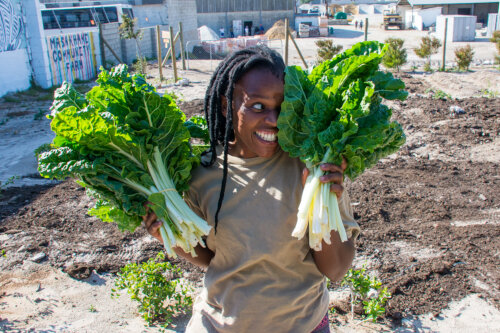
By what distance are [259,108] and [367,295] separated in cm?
274

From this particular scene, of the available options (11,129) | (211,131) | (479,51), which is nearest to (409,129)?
(211,131)

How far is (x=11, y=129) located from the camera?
11445 mm

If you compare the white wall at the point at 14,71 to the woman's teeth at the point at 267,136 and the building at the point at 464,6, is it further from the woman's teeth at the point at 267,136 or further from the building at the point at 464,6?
the building at the point at 464,6

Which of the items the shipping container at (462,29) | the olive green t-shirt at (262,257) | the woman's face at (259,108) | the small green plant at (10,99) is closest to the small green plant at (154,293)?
the olive green t-shirt at (262,257)

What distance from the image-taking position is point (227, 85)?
214cm

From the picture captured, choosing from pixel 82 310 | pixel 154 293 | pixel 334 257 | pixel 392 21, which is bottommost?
pixel 82 310

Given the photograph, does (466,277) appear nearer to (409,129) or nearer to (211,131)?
(211,131)

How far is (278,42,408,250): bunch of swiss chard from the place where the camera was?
1.89 m

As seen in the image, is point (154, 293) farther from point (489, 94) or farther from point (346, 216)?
point (489, 94)

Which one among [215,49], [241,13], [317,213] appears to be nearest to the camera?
[317,213]

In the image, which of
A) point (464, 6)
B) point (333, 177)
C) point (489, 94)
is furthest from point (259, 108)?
point (464, 6)

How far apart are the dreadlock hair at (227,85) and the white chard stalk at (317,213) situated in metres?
0.37

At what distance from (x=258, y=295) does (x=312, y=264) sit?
27 centimetres

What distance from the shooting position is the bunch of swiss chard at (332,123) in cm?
189
